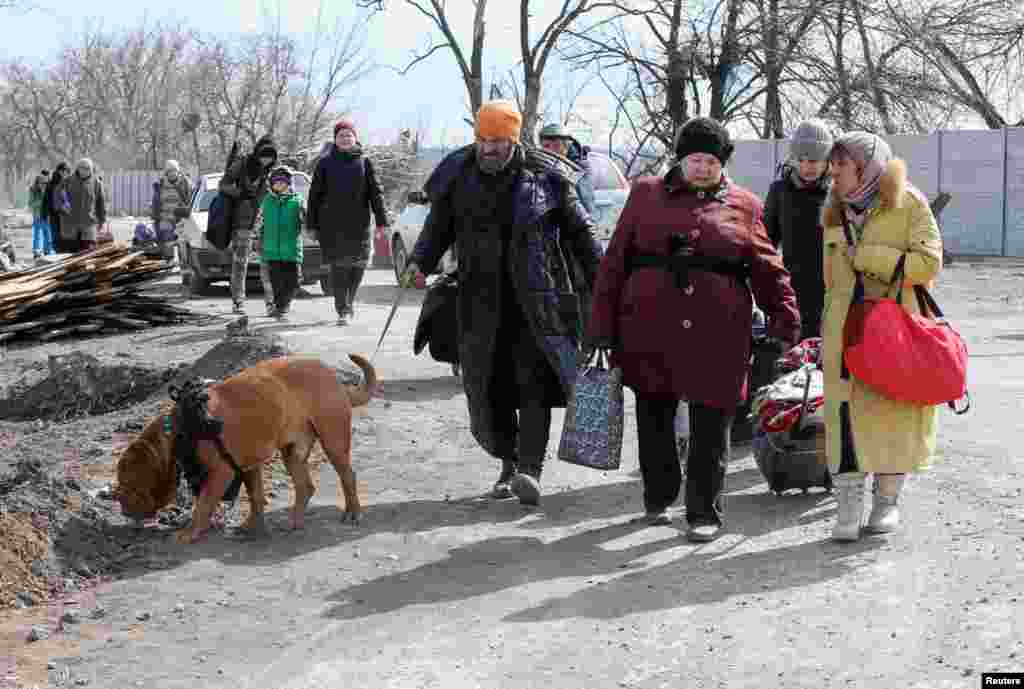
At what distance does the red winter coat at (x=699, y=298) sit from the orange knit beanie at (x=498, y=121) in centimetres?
91

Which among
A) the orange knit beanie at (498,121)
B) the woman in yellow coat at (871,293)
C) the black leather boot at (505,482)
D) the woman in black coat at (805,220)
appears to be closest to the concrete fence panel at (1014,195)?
the woman in black coat at (805,220)

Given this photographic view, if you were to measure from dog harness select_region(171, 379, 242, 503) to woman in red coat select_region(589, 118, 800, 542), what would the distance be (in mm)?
1727

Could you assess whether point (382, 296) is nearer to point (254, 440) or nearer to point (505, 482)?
point (505, 482)

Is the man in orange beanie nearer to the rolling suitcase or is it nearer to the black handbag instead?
the black handbag

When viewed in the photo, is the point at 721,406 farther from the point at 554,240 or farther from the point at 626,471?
the point at 626,471

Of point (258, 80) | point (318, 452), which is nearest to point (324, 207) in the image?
point (318, 452)

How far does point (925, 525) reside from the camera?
22.4 ft

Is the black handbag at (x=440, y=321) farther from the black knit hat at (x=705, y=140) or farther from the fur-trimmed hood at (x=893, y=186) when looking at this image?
the fur-trimmed hood at (x=893, y=186)

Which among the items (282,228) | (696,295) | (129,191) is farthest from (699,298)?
(129,191)

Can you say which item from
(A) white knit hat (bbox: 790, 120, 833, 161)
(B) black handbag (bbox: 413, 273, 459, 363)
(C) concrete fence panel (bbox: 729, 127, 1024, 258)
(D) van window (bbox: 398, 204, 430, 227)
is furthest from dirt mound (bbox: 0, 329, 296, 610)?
(C) concrete fence panel (bbox: 729, 127, 1024, 258)

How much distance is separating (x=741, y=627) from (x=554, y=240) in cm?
269

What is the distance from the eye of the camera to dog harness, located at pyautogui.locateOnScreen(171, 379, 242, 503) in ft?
22.1

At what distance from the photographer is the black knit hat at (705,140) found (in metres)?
6.52

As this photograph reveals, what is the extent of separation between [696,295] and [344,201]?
8.48m
